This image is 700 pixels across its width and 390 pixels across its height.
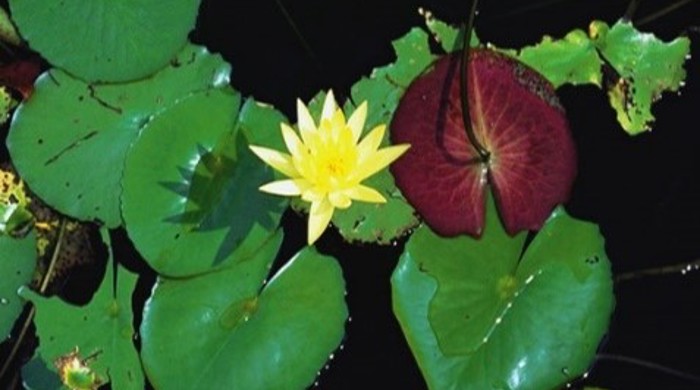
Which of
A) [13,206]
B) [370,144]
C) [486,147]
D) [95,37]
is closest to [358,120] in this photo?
[370,144]

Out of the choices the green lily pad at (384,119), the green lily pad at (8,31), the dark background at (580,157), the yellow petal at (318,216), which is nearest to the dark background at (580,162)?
the dark background at (580,157)

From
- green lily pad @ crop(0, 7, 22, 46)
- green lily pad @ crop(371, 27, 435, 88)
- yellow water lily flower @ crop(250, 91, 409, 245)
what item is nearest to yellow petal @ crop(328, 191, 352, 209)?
yellow water lily flower @ crop(250, 91, 409, 245)

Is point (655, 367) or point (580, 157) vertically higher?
point (580, 157)

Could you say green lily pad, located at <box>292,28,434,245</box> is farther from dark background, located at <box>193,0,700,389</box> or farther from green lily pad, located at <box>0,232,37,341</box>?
green lily pad, located at <box>0,232,37,341</box>

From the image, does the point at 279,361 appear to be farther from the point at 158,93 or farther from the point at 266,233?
the point at 158,93

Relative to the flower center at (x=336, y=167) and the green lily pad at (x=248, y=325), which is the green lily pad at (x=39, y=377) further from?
the flower center at (x=336, y=167)

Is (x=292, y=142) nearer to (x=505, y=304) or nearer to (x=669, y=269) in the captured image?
(x=505, y=304)
